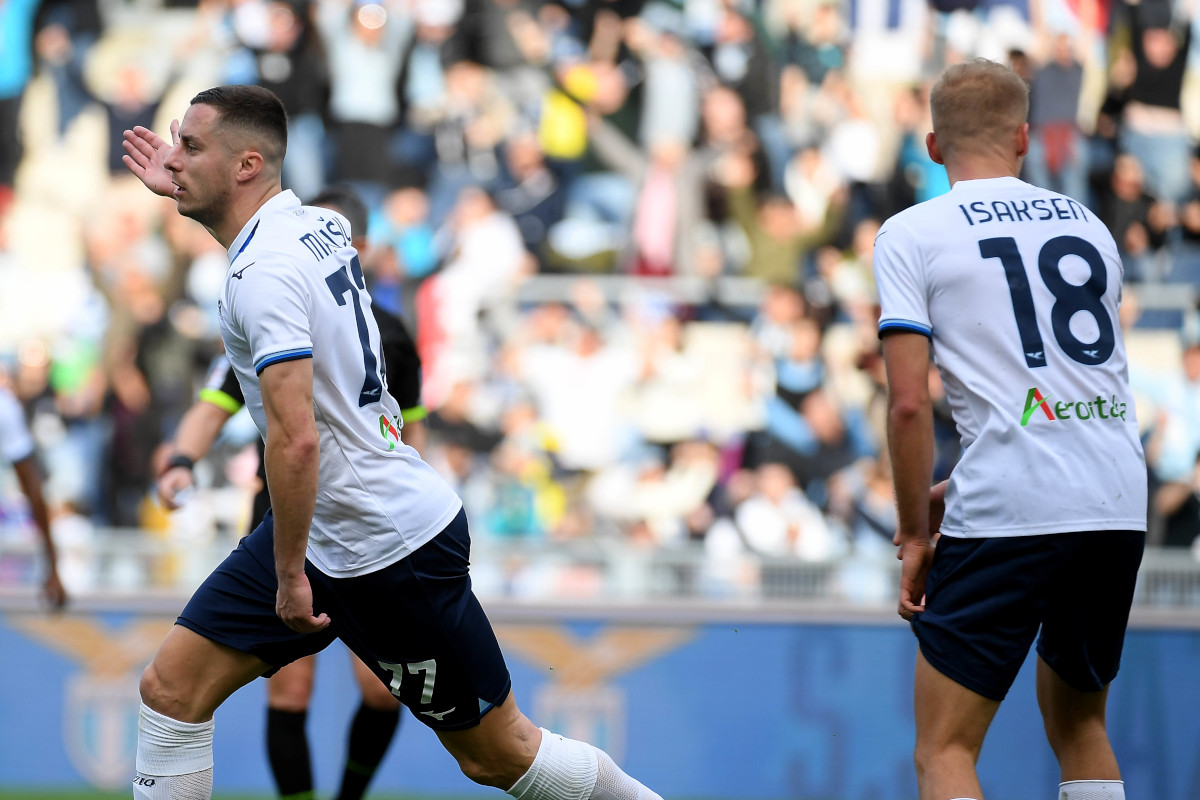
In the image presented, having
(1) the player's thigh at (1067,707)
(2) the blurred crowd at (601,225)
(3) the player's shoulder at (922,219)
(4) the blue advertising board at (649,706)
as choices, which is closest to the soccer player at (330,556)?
(1) the player's thigh at (1067,707)

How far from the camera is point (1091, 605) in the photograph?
374 cm

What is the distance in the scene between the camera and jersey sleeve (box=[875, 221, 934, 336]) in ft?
12.1

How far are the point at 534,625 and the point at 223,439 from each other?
10.5 ft

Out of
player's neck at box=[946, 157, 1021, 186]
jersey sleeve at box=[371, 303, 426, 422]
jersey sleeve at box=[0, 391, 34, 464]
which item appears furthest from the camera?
jersey sleeve at box=[0, 391, 34, 464]

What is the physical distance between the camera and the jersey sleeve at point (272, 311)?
3469 millimetres

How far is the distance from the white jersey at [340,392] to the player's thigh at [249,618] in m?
0.27

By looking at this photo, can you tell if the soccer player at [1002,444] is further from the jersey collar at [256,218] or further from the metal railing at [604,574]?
the metal railing at [604,574]

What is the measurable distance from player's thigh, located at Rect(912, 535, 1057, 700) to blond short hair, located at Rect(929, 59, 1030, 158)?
1.11 meters

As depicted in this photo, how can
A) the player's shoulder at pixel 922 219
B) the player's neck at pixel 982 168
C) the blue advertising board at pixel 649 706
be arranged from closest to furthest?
the player's shoulder at pixel 922 219 → the player's neck at pixel 982 168 → the blue advertising board at pixel 649 706

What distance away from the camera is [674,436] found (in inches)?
388

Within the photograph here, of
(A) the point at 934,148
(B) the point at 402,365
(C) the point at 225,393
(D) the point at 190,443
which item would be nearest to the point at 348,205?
(B) the point at 402,365

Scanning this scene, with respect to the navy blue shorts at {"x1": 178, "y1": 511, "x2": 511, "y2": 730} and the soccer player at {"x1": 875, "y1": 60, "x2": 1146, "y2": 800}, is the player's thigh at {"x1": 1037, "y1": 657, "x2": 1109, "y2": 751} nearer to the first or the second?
the soccer player at {"x1": 875, "y1": 60, "x2": 1146, "y2": 800}

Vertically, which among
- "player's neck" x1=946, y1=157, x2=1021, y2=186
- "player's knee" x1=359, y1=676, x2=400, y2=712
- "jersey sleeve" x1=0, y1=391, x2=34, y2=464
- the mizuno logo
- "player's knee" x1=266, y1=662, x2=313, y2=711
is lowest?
"player's knee" x1=359, y1=676, x2=400, y2=712

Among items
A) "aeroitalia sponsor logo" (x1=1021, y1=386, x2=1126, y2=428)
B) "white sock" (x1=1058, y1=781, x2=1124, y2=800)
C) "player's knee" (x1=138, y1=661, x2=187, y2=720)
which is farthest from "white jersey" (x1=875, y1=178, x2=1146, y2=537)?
"player's knee" (x1=138, y1=661, x2=187, y2=720)
